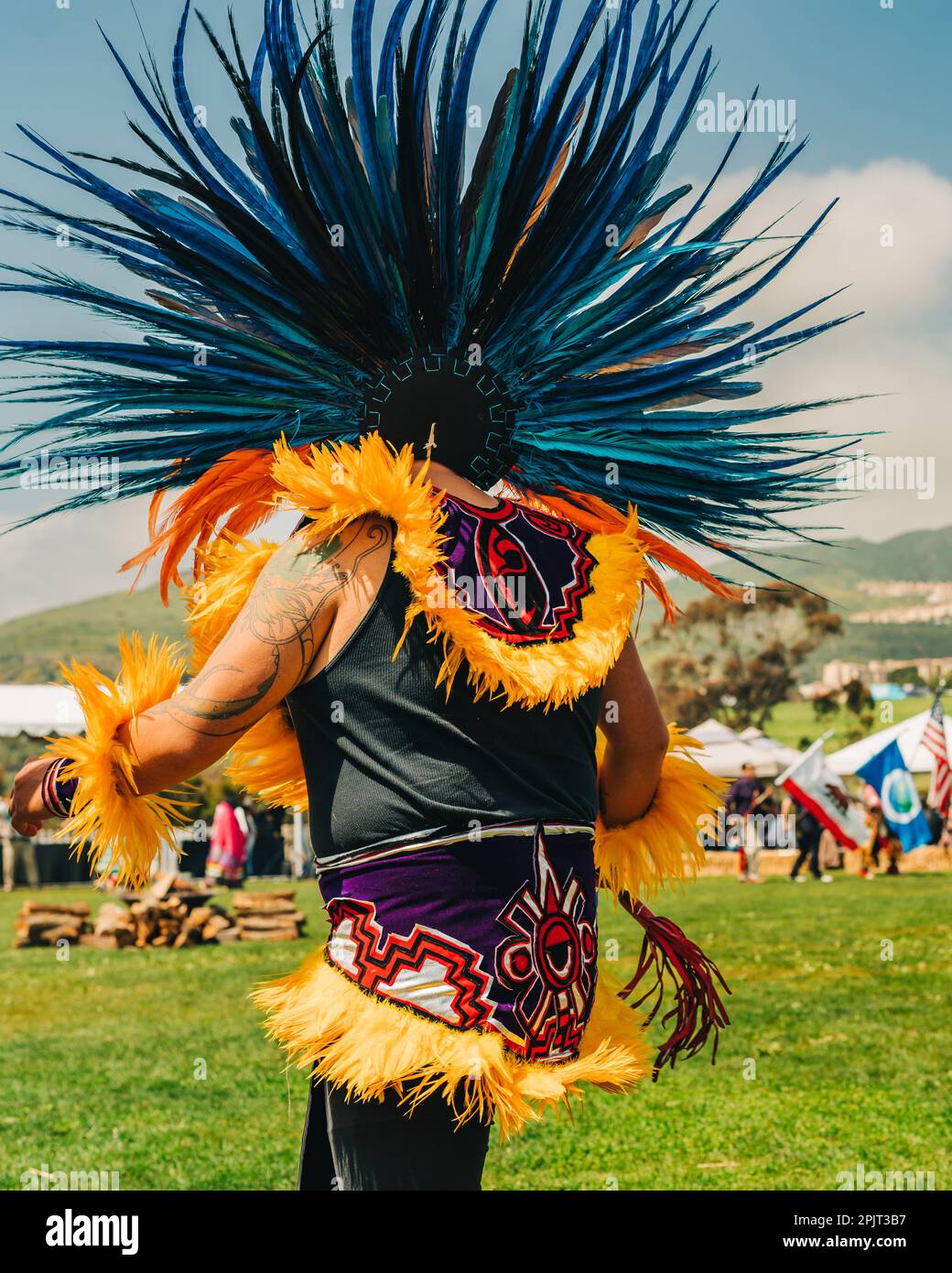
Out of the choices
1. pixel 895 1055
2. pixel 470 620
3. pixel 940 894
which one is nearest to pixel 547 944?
pixel 470 620

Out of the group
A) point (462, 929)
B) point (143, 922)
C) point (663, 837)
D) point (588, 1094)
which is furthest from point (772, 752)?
point (462, 929)

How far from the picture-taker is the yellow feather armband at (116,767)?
82.4 inches

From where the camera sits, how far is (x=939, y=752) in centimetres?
1875

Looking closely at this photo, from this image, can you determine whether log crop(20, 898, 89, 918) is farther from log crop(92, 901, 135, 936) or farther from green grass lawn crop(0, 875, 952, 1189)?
green grass lawn crop(0, 875, 952, 1189)

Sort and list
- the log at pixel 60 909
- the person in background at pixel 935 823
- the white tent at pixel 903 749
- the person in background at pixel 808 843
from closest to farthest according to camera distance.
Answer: the log at pixel 60 909, the person in background at pixel 808 843, the person in background at pixel 935 823, the white tent at pixel 903 749

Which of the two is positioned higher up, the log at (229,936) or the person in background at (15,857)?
the log at (229,936)

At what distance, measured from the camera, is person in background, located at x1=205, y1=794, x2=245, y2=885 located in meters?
18.1

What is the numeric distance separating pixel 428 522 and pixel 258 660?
36cm

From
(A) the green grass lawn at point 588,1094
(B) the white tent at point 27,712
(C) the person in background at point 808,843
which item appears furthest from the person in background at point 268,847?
(A) the green grass lawn at point 588,1094

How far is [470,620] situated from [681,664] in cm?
6270

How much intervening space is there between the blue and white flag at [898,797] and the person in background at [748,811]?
1692mm

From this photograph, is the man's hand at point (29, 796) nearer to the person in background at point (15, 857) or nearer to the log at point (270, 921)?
the log at point (270, 921)

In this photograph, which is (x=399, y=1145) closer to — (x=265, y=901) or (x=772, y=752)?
(x=265, y=901)

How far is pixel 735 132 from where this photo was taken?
103 inches
